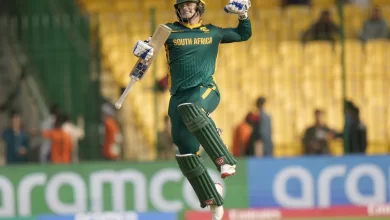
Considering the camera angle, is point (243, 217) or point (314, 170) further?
point (314, 170)

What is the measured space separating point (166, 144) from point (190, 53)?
6.57 m

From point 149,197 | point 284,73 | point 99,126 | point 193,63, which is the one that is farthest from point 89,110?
point 193,63

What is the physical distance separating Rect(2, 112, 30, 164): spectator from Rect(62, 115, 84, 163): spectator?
0.71m

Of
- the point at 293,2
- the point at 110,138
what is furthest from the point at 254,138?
the point at 293,2

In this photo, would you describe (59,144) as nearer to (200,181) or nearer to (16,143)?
(16,143)

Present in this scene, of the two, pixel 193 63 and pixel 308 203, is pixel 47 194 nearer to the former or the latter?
pixel 308 203

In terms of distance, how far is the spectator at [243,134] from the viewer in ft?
61.9

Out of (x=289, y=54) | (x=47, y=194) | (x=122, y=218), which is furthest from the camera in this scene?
(x=289, y=54)

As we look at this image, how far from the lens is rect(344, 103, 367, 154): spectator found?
19.1 m

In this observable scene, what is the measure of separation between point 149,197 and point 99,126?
132 cm

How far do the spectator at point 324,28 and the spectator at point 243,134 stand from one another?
162 cm

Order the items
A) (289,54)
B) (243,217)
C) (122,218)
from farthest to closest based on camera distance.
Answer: (289,54) → (243,217) → (122,218)

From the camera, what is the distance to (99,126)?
1902 centimetres

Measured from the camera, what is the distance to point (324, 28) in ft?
63.4
